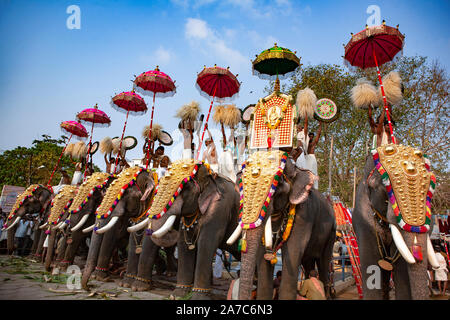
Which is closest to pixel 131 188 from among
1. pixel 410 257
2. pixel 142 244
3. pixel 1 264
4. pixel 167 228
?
pixel 142 244

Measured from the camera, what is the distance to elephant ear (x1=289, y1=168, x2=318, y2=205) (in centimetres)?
463

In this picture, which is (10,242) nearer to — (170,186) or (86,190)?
(86,190)

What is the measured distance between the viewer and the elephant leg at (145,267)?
20.8 ft

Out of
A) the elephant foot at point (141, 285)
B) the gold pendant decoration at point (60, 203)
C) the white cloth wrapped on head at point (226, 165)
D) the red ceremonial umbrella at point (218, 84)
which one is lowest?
the elephant foot at point (141, 285)

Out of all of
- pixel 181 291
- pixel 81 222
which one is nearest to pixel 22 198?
pixel 81 222

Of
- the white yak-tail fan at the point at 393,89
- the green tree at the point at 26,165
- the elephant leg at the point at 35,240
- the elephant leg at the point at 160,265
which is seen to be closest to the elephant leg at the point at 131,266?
the elephant leg at the point at 160,265

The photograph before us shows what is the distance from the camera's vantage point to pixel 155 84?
31.2 ft

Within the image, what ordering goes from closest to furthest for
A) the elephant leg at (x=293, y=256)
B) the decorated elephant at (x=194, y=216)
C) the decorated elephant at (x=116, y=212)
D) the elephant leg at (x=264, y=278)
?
the elephant leg at (x=293, y=256) → the elephant leg at (x=264, y=278) → the decorated elephant at (x=194, y=216) → the decorated elephant at (x=116, y=212)

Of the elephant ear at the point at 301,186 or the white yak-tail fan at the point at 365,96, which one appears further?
the white yak-tail fan at the point at 365,96

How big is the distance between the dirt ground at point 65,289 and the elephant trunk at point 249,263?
1878 millimetres

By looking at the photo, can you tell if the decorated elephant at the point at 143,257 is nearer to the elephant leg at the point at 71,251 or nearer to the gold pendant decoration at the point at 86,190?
the elephant leg at the point at 71,251

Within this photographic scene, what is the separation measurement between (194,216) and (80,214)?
13.5 ft
